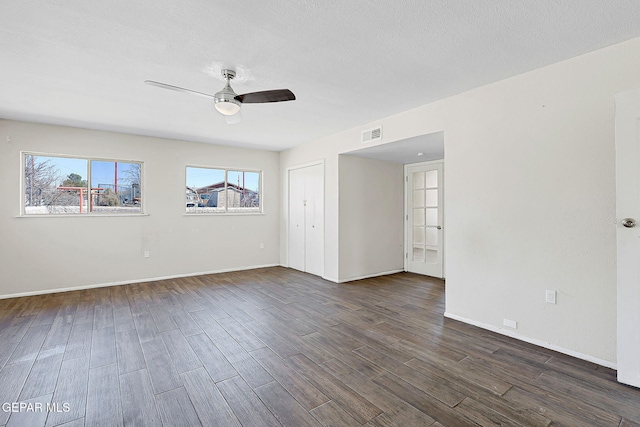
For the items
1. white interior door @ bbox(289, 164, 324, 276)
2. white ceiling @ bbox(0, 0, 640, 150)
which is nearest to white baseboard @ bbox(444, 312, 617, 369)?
white ceiling @ bbox(0, 0, 640, 150)

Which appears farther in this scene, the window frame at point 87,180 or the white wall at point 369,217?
the white wall at point 369,217

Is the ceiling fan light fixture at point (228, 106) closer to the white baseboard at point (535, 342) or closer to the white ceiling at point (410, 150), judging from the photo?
the white ceiling at point (410, 150)

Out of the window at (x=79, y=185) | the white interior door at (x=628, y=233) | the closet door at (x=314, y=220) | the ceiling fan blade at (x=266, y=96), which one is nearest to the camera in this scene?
the white interior door at (x=628, y=233)

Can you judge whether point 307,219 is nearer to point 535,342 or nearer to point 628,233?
point 535,342

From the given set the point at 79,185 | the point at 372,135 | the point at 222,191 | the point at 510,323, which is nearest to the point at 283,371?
the point at 510,323

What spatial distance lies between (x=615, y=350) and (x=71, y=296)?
620 cm

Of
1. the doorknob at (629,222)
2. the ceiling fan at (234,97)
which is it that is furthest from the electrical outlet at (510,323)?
the ceiling fan at (234,97)

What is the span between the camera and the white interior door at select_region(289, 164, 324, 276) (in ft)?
17.8

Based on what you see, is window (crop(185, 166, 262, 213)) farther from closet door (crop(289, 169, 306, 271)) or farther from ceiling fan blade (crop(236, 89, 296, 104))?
ceiling fan blade (crop(236, 89, 296, 104))

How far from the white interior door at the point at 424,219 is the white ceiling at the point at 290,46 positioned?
2.27m

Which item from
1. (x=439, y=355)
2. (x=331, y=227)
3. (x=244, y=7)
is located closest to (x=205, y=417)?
(x=439, y=355)

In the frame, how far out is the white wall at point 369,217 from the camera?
199 inches

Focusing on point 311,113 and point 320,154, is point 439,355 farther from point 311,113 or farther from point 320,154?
point 320,154

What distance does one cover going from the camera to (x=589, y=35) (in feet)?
7.11
